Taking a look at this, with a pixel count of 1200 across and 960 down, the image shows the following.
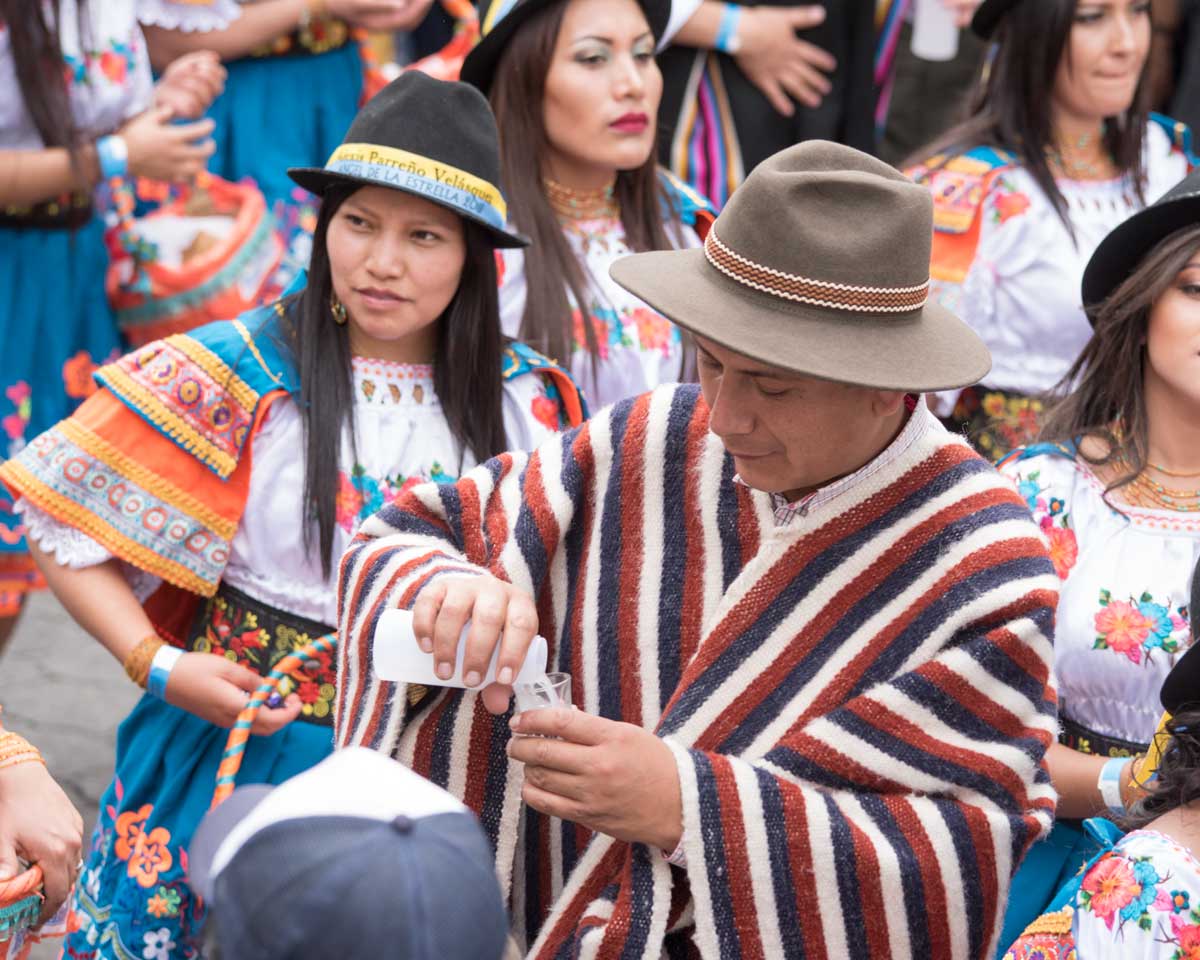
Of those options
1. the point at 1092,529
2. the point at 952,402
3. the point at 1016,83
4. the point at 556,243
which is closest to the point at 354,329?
the point at 556,243

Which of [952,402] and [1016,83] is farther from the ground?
[1016,83]

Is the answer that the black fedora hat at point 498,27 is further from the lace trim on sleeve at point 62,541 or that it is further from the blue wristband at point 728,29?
the lace trim on sleeve at point 62,541

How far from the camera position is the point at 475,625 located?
6.07 feet

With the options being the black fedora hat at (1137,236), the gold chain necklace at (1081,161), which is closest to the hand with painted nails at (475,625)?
the black fedora hat at (1137,236)

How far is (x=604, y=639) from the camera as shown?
6.84ft

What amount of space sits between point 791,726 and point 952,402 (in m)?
2.31

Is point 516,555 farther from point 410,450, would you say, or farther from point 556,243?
point 556,243

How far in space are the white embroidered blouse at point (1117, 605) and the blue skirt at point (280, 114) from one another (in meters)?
2.53

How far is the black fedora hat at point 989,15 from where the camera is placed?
4348 mm

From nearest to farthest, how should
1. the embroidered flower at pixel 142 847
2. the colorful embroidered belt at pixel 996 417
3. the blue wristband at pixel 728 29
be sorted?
1. the embroidered flower at pixel 142 847
2. the colorful embroidered belt at pixel 996 417
3. the blue wristband at pixel 728 29

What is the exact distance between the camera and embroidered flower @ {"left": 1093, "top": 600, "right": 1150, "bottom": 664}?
113 inches

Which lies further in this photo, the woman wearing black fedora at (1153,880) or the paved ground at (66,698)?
the paved ground at (66,698)

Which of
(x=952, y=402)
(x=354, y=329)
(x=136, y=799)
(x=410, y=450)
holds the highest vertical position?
(x=354, y=329)

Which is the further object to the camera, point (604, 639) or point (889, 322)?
point (604, 639)
